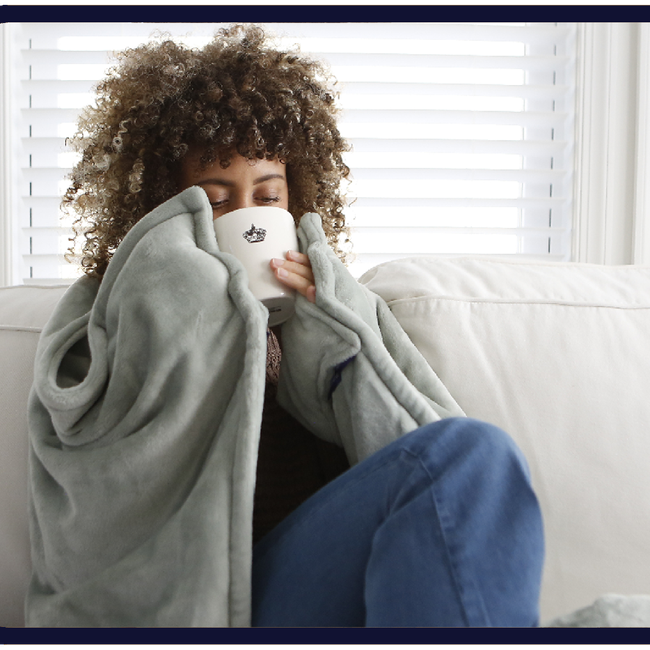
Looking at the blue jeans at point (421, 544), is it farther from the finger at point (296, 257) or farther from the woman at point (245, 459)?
the finger at point (296, 257)

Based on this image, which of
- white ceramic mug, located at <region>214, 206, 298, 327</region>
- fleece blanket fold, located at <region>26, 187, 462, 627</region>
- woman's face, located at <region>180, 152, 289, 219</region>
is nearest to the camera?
fleece blanket fold, located at <region>26, 187, 462, 627</region>

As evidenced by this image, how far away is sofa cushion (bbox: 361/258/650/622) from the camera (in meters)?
0.85

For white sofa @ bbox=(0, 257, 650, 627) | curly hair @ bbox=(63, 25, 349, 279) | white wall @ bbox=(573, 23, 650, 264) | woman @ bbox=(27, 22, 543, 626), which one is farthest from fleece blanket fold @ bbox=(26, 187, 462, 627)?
white wall @ bbox=(573, 23, 650, 264)

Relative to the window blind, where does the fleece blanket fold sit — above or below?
below

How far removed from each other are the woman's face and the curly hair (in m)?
0.01

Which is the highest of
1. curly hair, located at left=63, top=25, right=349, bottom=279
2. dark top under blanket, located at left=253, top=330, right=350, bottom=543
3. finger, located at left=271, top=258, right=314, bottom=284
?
curly hair, located at left=63, top=25, right=349, bottom=279

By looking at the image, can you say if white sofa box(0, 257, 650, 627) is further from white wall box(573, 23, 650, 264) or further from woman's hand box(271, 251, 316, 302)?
white wall box(573, 23, 650, 264)

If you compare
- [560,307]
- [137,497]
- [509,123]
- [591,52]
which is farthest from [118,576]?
[591,52]

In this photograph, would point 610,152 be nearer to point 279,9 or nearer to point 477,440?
point 279,9

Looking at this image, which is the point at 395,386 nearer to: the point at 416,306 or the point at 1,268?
the point at 416,306

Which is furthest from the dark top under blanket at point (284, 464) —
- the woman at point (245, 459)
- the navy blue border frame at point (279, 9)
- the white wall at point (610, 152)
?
the white wall at point (610, 152)

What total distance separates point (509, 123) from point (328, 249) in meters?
0.95

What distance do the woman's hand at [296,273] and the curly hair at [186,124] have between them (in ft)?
0.92

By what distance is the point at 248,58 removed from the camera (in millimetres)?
1069
